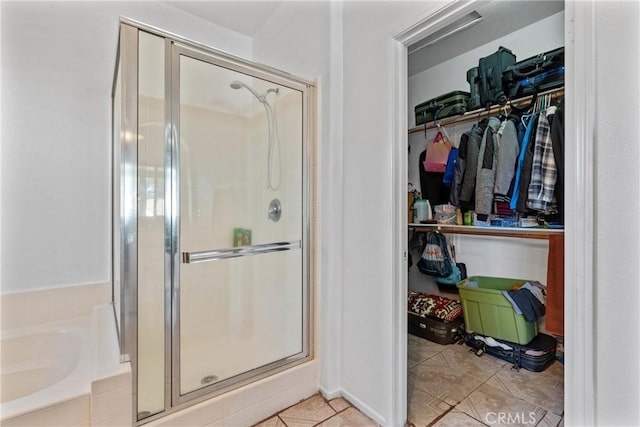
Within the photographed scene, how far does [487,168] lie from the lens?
2207 mm

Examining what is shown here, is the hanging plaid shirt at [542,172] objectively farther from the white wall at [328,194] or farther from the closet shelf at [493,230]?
the white wall at [328,194]

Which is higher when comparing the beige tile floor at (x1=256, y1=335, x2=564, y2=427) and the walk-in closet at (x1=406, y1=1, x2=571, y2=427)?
the walk-in closet at (x1=406, y1=1, x2=571, y2=427)

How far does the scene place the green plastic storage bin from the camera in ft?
6.94

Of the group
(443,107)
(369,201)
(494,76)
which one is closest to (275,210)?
(369,201)

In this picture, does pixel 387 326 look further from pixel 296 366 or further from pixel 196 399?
pixel 196 399

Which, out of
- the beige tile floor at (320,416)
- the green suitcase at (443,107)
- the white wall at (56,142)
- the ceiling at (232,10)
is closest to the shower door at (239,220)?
the beige tile floor at (320,416)

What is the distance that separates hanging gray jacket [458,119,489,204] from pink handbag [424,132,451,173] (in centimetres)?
26

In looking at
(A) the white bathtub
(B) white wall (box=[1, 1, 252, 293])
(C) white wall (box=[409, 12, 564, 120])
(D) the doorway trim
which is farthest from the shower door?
(C) white wall (box=[409, 12, 564, 120])

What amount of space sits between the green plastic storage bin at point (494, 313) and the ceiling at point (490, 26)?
1.90 m

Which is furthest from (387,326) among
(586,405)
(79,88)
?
(79,88)

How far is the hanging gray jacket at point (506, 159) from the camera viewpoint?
6.84 feet

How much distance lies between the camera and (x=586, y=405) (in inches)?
36.1

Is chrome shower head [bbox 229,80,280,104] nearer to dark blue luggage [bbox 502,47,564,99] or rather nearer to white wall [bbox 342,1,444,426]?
white wall [bbox 342,1,444,426]

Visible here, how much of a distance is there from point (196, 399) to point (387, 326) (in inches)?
37.3
